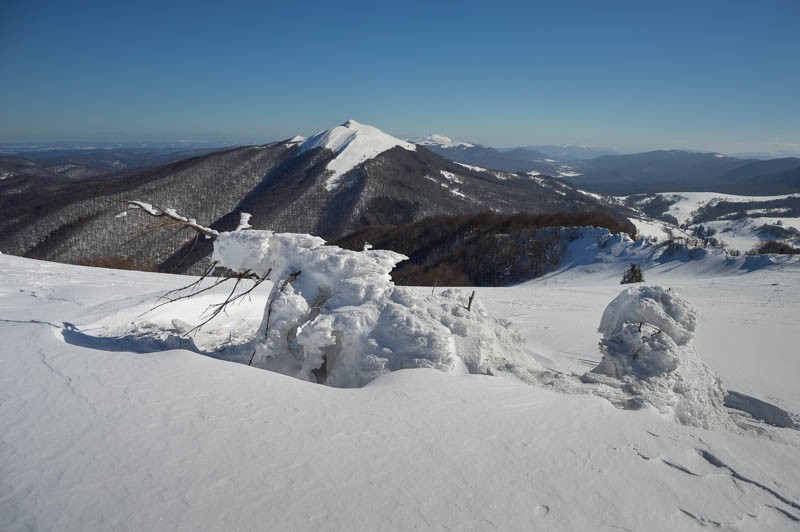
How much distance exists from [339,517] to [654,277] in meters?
20.9

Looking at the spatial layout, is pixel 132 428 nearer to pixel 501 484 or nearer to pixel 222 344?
pixel 501 484

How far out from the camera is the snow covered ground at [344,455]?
7.14 ft

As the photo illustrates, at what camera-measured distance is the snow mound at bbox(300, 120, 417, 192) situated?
107125 mm

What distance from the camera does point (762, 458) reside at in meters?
2.88

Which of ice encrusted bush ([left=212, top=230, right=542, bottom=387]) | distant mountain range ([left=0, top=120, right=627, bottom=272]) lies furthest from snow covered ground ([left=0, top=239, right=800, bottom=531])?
distant mountain range ([left=0, top=120, right=627, bottom=272])

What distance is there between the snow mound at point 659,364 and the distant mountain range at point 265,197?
196 ft

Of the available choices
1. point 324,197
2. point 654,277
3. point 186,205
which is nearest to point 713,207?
point 324,197

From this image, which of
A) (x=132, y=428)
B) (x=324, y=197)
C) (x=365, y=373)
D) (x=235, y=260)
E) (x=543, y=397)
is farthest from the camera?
(x=324, y=197)

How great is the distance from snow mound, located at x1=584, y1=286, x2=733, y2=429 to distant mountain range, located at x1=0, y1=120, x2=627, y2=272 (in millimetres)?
59631

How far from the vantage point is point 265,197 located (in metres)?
94.1

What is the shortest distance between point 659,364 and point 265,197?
319 ft

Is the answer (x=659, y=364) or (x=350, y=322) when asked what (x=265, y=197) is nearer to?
(x=350, y=322)

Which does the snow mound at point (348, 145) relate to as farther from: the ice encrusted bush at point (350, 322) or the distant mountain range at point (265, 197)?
the ice encrusted bush at point (350, 322)

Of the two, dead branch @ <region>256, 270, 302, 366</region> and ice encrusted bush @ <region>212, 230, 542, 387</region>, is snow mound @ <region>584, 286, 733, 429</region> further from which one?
dead branch @ <region>256, 270, 302, 366</region>
